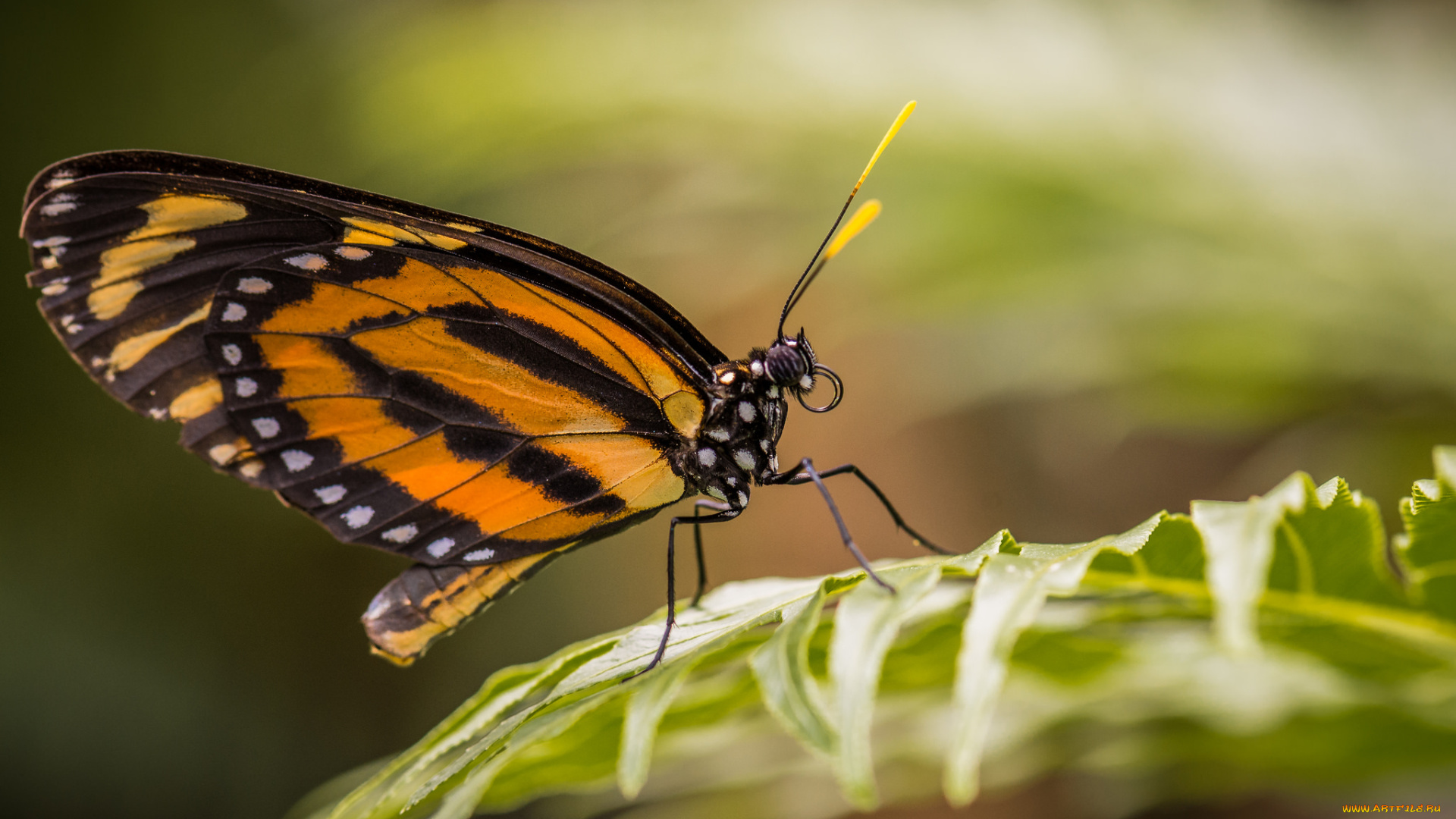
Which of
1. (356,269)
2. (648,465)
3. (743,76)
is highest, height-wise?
(743,76)

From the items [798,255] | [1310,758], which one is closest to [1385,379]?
[1310,758]

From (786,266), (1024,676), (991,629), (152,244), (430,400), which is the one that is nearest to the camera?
(991,629)

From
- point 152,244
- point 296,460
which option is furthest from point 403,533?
point 152,244

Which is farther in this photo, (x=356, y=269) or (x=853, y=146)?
(x=853, y=146)

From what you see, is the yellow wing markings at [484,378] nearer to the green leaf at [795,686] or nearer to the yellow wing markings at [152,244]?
the yellow wing markings at [152,244]

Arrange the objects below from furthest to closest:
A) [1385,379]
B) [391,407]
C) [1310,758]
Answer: [1385,379] < [391,407] < [1310,758]

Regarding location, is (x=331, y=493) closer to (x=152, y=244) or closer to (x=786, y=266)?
(x=152, y=244)

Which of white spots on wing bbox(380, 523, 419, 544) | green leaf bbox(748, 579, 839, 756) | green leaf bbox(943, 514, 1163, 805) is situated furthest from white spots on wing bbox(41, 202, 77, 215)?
green leaf bbox(943, 514, 1163, 805)

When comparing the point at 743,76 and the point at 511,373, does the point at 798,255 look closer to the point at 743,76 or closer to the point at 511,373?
the point at 743,76
